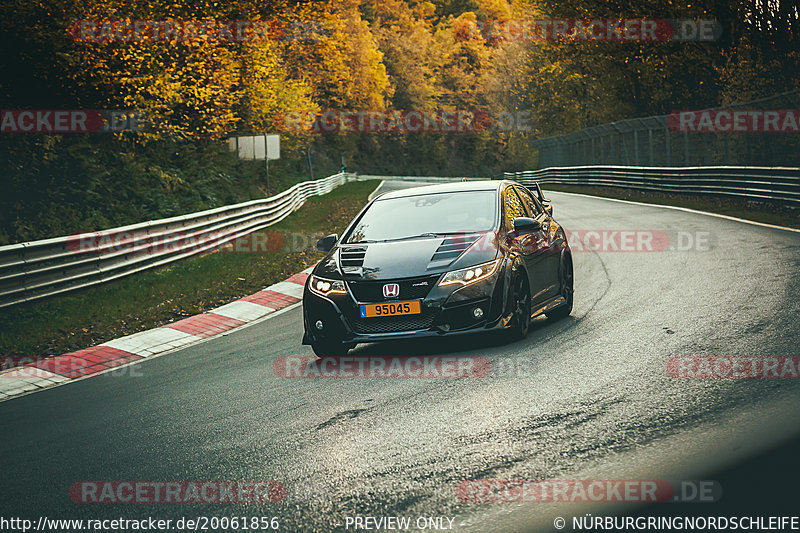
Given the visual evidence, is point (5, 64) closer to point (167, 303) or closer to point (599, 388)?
point (167, 303)

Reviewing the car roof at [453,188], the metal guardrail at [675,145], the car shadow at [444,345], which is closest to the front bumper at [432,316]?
the car shadow at [444,345]

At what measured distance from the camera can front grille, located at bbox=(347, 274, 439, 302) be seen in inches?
308

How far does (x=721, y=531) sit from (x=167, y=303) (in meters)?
10.7

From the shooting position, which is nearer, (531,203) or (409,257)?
(409,257)

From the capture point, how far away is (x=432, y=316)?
306 inches

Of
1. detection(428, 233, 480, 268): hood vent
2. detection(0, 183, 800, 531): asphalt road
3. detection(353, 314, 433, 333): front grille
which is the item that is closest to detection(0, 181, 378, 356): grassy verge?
detection(0, 183, 800, 531): asphalt road

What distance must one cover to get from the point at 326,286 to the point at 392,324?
802 mm

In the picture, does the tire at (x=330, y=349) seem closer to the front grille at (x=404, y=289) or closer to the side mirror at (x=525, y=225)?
the front grille at (x=404, y=289)

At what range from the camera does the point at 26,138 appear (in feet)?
A: 63.9

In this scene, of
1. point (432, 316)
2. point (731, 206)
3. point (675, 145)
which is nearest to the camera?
point (432, 316)

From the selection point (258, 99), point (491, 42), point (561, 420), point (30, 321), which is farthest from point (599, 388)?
point (491, 42)

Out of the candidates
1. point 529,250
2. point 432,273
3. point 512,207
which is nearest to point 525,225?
point 529,250

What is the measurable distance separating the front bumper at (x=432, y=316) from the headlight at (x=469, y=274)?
0.17 feet

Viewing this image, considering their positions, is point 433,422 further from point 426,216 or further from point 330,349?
point 426,216
